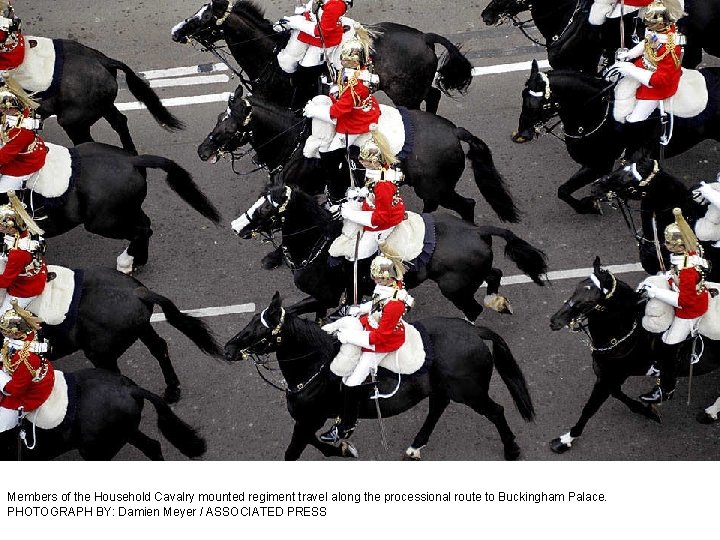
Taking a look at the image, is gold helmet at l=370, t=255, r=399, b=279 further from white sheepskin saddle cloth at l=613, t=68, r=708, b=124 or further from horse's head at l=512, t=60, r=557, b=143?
white sheepskin saddle cloth at l=613, t=68, r=708, b=124

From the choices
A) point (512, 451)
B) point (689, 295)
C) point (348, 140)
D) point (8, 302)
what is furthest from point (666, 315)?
point (8, 302)

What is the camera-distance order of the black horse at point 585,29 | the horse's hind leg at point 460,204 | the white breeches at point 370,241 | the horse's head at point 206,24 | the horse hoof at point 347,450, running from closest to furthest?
the white breeches at point 370,241, the horse hoof at point 347,450, the horse's hind leg at point 460,204, the horse's head at point 206,24, the black horse at point 585,29

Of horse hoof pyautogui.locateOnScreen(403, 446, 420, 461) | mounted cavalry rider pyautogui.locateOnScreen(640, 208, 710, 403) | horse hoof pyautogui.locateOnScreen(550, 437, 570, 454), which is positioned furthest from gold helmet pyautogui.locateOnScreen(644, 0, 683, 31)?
horse hoof pyautogui.locateOnScreen(403, 446, 420, 461)

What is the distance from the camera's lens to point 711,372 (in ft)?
34.2

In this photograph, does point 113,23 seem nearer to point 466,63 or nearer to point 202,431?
point 466,63

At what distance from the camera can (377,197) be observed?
936 cm

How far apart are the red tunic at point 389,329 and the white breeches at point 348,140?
2.40 metres

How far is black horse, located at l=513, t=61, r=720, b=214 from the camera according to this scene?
11.0 metres

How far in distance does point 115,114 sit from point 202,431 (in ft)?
13.0

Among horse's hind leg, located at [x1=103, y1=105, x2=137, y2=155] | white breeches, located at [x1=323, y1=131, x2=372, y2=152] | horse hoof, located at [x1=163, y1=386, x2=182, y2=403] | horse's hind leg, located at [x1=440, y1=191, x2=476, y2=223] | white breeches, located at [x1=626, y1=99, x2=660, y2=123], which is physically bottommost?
horse hoof, located at [x1=163, y1=386, x2=182, y2=403]

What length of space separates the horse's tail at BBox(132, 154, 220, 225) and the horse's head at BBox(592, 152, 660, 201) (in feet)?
13.0

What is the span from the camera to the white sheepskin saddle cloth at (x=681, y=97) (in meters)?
10.7

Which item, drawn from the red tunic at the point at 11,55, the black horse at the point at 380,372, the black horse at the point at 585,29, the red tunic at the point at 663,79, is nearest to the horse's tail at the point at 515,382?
the black horse at the point at 380,372

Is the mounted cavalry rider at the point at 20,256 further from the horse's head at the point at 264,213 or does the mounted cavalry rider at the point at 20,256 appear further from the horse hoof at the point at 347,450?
the horse hoof at the point at 347,450
